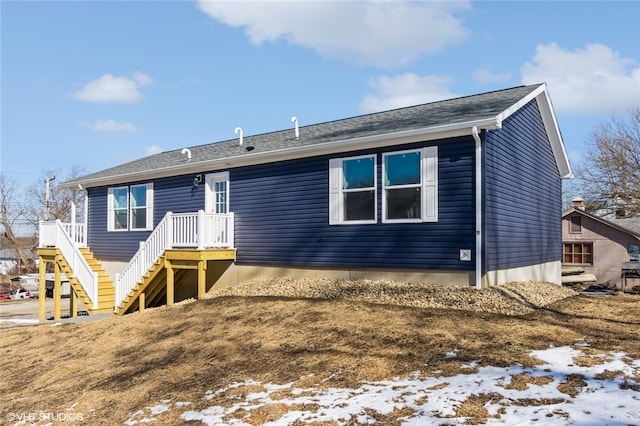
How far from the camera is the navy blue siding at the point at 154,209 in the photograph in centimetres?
1454

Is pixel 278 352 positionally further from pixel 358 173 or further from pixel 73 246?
pixel 73 246

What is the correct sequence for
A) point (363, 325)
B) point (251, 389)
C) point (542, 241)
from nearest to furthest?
point (251, 389)
point (363, 325)
point (542, 241)

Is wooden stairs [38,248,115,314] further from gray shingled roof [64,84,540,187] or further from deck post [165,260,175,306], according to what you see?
gray shingled roof [64,84,540,187]

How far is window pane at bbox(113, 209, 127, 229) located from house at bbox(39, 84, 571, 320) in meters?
0.10

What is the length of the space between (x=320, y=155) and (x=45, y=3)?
326 inches

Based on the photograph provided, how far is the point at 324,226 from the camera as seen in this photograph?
37.6 ft

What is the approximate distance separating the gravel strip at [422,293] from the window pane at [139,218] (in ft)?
18.5

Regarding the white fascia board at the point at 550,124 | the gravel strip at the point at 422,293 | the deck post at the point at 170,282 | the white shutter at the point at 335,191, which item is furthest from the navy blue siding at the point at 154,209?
the white fascia board at the point at 550,124

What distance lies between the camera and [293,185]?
39.8ft

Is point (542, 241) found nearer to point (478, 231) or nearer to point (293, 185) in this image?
point (478, 231)

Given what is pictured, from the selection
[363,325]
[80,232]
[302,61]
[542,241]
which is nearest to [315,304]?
[363,325]

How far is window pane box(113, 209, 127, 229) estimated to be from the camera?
16469 millimetres

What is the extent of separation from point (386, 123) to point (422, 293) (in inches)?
173

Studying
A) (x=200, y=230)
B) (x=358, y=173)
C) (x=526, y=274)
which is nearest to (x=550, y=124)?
(x=526, y=274)
